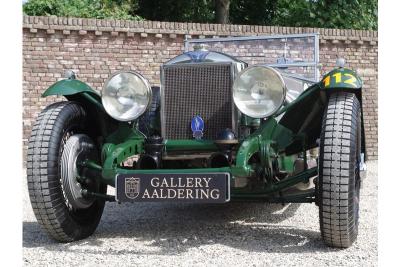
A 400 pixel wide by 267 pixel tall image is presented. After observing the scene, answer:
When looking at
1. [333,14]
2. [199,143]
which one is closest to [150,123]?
[199,143]

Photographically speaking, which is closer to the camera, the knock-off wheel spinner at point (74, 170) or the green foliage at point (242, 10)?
the knock-off wheel spinner at point (74, 170)

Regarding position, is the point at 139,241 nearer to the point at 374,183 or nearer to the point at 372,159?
the point at 374,183

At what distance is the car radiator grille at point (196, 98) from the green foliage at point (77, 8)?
8042 mm

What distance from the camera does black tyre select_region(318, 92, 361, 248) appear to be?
3.34m

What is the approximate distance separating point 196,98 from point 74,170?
3.23 feet

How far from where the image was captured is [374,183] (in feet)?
23.6

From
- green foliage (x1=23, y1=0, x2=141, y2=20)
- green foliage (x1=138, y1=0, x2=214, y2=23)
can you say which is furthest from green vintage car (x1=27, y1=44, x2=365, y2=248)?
green foliage (x1=138, y1=0, x2=214, y2=23)

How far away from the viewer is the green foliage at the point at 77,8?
1155cm

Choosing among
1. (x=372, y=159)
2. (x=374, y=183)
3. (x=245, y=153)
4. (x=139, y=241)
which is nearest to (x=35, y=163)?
(x=139, y=241)

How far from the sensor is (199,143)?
397 centimetres

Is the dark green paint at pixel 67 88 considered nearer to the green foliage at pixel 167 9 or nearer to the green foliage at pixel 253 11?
the green foliage at pixel 167 9

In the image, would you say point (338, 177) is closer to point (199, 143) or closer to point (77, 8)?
point (199, 143)

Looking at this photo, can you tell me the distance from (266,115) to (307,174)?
455mm

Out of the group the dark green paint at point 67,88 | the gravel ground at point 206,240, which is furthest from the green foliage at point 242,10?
the dark green paint at point 67,88
